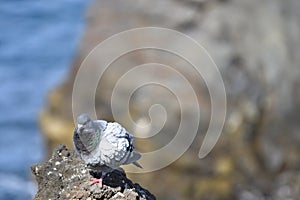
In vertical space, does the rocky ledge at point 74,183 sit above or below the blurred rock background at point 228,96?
below

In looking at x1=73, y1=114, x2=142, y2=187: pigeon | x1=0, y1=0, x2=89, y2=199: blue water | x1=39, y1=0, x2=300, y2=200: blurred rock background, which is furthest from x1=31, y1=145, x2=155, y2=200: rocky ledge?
x1=0, y1=0, x2=89, y2=199: blue water

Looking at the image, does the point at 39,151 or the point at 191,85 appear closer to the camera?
the point at 191,85

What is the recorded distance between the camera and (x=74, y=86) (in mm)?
10117

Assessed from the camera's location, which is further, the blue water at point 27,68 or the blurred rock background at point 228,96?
the blue water at point 27,68

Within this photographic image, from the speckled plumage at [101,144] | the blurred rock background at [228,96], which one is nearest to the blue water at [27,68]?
the blurred rock background at [228,96]

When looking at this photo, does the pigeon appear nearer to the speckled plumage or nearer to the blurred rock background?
the speckled plumage

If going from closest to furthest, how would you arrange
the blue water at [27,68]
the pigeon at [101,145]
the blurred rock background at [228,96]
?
the pigeon at [101,145]
the blurred rock background at [228,96]
the blue water at [27,68]

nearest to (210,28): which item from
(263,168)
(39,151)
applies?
(263,168)

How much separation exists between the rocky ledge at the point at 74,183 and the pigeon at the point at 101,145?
0.06m

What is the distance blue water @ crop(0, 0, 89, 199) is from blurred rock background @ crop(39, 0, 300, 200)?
3002 mm

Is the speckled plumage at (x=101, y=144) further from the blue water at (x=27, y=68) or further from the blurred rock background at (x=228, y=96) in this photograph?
the blue water at (x=27, y=68)

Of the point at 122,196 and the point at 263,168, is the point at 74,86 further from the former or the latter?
the point at 122,196

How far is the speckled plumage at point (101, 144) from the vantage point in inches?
155

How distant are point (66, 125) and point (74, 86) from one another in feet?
1.93
